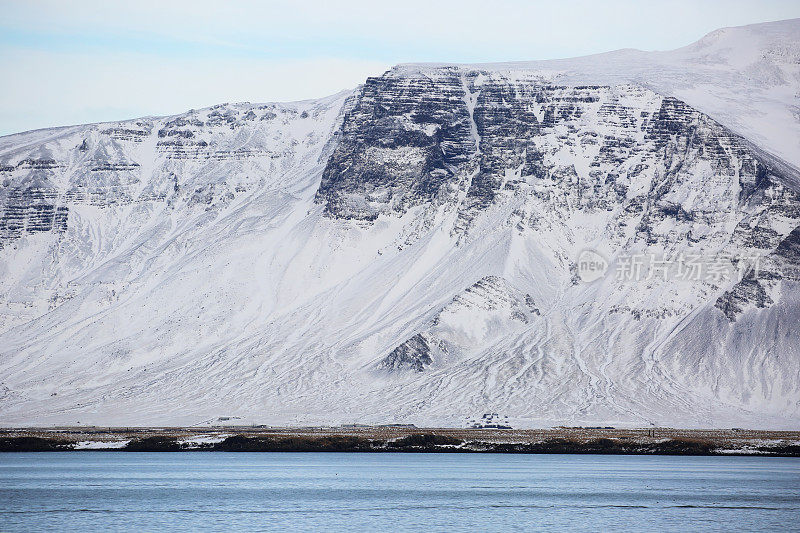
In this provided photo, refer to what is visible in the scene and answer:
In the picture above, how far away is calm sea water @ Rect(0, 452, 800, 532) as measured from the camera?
330 ft

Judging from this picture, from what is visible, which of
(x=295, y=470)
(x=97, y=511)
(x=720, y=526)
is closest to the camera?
(x=720, y=526)

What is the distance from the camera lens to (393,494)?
122 metres

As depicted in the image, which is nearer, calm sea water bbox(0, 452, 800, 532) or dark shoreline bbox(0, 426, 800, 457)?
calm sea water bbox(0, 452, 800, 532)

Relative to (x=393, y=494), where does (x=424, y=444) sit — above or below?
above

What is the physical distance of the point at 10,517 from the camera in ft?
329

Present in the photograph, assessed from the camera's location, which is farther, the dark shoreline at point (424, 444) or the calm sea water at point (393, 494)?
the dark shoreline at point (424, 444)

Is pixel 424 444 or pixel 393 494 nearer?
pixel 393 494

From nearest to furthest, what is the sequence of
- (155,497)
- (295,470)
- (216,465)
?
(155,497)
(295,470)
(216,465)

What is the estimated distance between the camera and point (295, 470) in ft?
491

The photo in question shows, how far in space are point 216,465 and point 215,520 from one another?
60.1 metres

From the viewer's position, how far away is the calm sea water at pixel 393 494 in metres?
100

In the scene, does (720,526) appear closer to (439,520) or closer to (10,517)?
(439,520)

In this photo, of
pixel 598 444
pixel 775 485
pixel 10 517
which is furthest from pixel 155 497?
pixel 598 444

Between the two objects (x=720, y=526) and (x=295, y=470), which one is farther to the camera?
(x=295, y=470)
